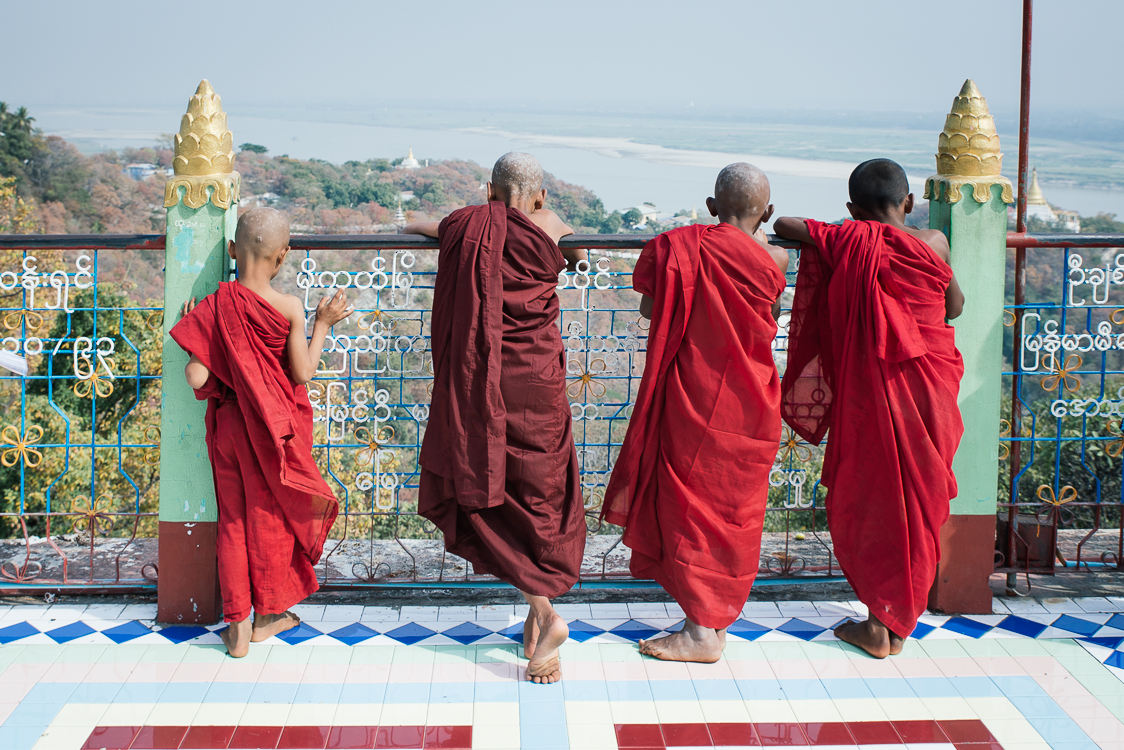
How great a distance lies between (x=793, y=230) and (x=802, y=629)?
1479mm

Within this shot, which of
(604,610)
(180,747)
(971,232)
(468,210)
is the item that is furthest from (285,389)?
(971,232)

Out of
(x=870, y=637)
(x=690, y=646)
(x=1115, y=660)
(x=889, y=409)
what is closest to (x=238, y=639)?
(x=690, y=646)

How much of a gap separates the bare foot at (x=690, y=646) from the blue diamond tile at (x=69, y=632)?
80.1 inches

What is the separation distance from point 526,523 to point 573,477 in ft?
0.79

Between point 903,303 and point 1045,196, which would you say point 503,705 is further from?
point 1045,196

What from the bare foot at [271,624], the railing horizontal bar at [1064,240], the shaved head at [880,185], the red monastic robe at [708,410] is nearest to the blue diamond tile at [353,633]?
the bare foot at [271,624]

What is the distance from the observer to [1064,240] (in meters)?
3.67

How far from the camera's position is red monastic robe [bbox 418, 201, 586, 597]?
314 centimetres

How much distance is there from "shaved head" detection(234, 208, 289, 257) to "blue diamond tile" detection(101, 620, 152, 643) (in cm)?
145

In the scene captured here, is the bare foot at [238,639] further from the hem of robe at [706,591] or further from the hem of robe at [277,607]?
the hem of robe at [706,591]

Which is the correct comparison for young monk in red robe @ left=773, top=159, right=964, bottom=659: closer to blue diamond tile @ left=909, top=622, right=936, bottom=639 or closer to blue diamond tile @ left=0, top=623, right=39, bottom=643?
blue diamond tile @ left=909, top=622, right=936, bottom=639

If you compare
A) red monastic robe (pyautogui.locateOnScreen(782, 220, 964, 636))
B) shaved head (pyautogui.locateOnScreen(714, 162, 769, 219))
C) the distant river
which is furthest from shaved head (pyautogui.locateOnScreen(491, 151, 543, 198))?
the distant river

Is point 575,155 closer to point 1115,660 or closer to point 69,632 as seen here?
point 69,632

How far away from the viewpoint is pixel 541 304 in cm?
322
